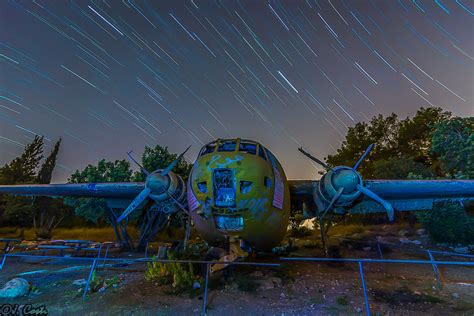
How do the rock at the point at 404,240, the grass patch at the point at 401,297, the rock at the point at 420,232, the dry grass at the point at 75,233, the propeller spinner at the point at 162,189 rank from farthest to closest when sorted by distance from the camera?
the dry grass at the point at 75,233 → the rock at the point at 420,232 → the rock at the point at 404,240 → the propeller spinner at the point at 162,189 → the grass patch at the point at 401,297

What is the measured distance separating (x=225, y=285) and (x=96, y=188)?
25.6ft

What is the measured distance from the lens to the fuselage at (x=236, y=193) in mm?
6094

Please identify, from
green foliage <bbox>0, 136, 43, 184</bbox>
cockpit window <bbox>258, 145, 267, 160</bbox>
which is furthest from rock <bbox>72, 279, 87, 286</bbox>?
green foliage <bbox>0, 136, 43, 184</bbox>

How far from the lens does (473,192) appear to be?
968 centimetres

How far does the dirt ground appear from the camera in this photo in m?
5.33

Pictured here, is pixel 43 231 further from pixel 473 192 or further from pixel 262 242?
pixel 473 192

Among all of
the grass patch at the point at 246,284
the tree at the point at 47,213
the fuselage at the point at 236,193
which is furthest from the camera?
the tree at the point at 47,213

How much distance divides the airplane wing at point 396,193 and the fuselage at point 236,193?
8.31 feet

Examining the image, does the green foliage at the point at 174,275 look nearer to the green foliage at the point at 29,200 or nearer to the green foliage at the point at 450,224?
the green foliage at the point at 450,224

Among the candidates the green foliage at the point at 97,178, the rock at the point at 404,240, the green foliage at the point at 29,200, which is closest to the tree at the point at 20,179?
the green foliage at the point at 29,200

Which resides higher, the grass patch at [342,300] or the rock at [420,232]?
the rock at [420,232]

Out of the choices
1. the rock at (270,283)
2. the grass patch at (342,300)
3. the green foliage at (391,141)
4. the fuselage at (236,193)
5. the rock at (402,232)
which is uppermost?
the green foliage at (391,141)

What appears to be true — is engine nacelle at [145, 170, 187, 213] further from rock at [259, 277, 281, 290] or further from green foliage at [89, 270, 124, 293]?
rock at [259, 277, 281, 290]

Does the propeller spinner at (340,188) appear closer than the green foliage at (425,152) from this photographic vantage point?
Yes
